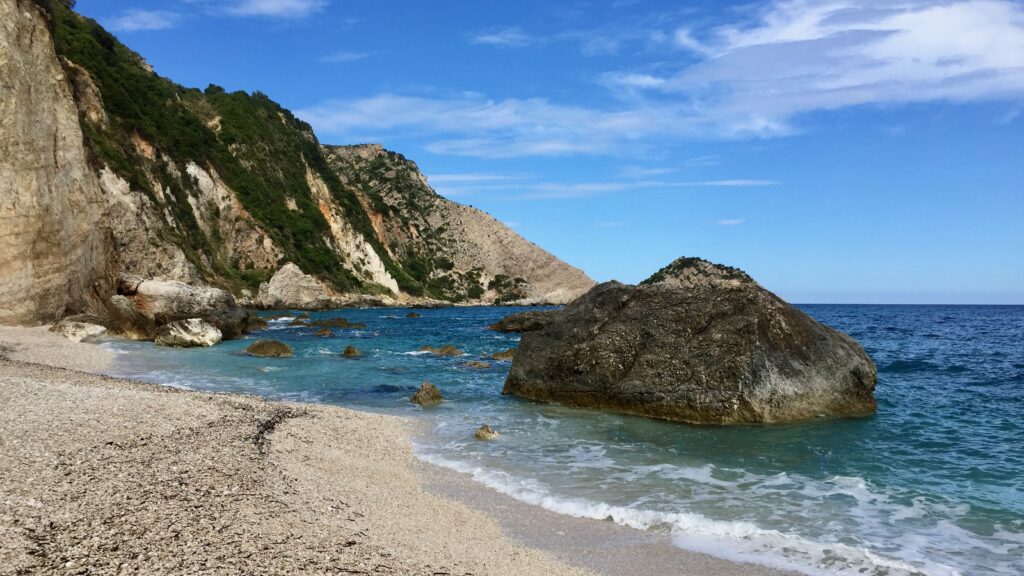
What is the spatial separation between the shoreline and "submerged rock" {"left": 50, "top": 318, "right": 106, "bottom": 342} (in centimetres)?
1499

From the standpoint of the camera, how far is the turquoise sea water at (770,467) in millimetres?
7273

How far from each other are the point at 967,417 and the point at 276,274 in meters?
67.1

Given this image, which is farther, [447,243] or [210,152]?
[447,243]

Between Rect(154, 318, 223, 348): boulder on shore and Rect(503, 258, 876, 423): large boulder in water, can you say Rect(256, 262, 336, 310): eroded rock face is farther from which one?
Rect(503, 258, 876, 423): large boulder in water

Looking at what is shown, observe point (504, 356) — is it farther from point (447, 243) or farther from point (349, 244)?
point (447, 243)

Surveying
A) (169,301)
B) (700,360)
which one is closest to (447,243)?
(169,301)

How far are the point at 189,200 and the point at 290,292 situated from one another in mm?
14456

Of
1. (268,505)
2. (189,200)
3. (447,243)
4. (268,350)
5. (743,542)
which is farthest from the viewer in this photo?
(447,243)

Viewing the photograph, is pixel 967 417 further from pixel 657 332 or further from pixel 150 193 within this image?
pixel 150 193

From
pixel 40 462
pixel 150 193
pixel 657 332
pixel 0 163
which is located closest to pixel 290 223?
pixel 150 193

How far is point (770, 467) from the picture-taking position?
10.4 meters

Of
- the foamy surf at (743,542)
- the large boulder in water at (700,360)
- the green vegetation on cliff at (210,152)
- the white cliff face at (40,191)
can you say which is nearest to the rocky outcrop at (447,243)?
the green vegetation on cliff at (210,152)

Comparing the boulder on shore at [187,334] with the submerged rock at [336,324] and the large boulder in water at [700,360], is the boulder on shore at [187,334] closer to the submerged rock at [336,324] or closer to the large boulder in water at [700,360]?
the submerged rock at [336,324]

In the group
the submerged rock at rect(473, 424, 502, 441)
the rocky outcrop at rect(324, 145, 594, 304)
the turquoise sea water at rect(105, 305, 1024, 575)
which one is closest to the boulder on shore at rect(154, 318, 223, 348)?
the turquoise sea water at rect(105, 305, 1024, 575)
